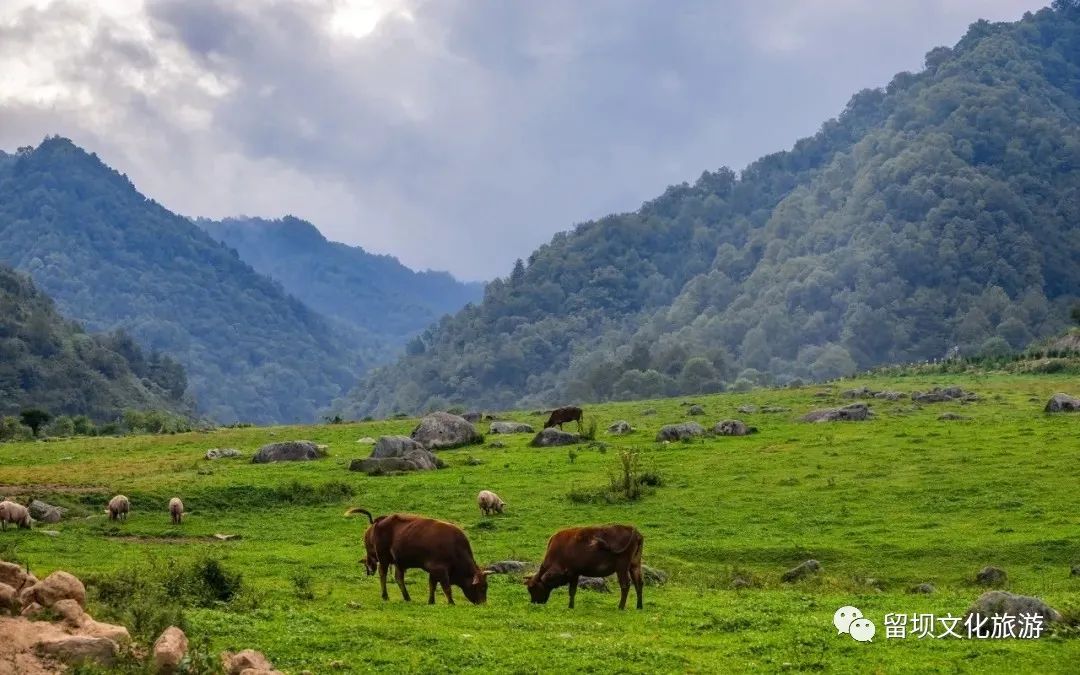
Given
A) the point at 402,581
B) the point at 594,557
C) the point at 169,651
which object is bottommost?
the point at 402,581

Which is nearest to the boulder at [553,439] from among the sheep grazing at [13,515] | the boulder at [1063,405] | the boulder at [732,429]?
the boulder at [732,429]

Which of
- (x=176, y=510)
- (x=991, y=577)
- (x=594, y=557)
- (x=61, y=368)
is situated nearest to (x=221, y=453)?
(x=176, y=510)

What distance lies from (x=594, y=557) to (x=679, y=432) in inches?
1188

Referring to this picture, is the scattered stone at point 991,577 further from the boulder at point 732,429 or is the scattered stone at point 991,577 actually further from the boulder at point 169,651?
the boulder at point 732,429

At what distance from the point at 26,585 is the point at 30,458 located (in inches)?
1436

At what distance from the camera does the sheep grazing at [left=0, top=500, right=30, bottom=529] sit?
90.1ft

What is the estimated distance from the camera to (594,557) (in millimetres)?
17422

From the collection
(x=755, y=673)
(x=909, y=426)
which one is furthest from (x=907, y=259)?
(x=755, y=673)

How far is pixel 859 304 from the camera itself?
16550 cm

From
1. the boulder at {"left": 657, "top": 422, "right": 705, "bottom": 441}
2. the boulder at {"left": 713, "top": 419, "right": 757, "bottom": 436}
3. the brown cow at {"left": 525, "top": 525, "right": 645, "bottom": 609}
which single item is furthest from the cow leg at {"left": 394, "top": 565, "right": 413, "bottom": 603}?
the boulder at {"left": 713, "top": 419, "right": 757, "bottom": 436}

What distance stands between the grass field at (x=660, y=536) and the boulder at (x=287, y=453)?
1.58 m

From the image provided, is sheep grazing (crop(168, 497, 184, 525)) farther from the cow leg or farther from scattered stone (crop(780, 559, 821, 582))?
scattered stone (crop(780, 559, 821, 582))

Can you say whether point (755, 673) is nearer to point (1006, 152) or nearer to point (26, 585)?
point (26, 585)

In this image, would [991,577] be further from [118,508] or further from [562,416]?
[562,416]
